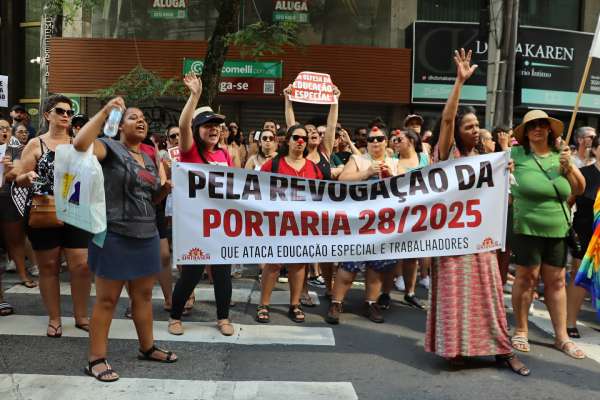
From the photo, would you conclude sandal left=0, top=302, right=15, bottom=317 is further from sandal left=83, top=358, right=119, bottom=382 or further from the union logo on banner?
the union logo on banner

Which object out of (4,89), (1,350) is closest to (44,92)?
(4,89)

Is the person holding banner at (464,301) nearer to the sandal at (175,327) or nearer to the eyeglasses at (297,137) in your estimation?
the eyeglasses at (297,137)

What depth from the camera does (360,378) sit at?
4465 mm

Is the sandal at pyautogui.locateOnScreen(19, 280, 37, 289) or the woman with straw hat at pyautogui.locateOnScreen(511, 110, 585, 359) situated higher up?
the woman with straw hat at pyautogui.locateOnScreen(511, 110, 585, 359)

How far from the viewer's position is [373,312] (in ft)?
20.0

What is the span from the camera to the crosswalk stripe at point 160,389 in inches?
157

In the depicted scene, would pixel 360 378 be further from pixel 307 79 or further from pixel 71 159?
pixel 307 79

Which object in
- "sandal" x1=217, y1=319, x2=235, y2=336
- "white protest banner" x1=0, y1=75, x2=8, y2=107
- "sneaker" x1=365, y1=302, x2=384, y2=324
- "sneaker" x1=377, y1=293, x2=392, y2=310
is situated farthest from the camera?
"white protest banner" x1=0, y1=75, x2=8, y2=107

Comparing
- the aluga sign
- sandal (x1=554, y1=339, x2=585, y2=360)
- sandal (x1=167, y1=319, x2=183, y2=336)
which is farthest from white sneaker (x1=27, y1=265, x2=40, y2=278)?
the aluga sign

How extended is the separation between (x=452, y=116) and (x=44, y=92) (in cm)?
1188

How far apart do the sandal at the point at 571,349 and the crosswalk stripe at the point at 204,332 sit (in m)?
1.90

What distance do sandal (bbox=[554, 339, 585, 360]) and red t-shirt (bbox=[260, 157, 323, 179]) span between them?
8.34ft

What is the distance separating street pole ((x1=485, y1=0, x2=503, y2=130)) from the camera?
9.86 meters

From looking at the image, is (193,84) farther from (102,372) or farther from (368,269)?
(368,269)
